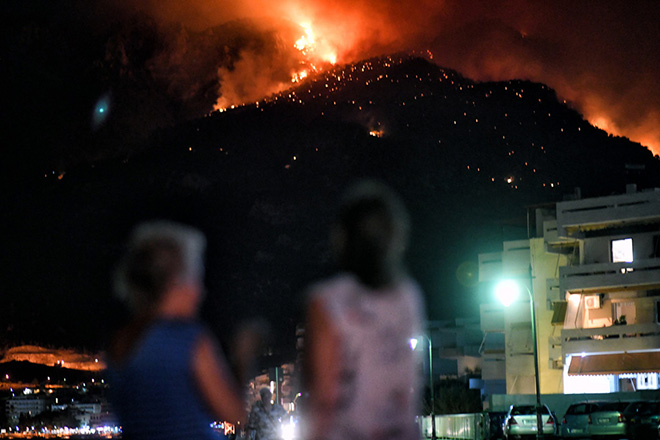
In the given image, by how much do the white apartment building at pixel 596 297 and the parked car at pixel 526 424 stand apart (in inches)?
709

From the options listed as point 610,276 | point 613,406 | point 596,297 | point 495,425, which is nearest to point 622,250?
point 610,276

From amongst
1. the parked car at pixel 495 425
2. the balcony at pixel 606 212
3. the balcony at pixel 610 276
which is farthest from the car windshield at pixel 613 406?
the balcony at pixel 606 212

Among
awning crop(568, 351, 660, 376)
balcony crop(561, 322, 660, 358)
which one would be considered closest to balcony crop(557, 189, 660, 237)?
balcony crop(561, 322, 660, 358)

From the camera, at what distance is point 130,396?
15.3ft

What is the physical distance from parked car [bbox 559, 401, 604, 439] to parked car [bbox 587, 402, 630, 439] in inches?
5.8

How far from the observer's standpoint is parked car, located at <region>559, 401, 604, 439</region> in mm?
33469

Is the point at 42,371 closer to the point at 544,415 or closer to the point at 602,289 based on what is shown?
the point at 602,289

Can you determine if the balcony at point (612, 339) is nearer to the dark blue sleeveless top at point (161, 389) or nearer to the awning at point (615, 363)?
the awning at point (615, 363)

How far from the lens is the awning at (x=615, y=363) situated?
5144 cm

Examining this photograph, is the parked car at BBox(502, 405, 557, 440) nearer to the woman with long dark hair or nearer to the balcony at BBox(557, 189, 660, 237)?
the balcony at BBox(557, 189, 660, 237)

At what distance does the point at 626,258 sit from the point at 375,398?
54.2 m

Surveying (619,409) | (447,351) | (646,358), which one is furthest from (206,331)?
(447,351)

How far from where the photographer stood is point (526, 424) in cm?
3528

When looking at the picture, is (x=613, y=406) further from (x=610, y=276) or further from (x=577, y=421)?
(x=610, y=276)
